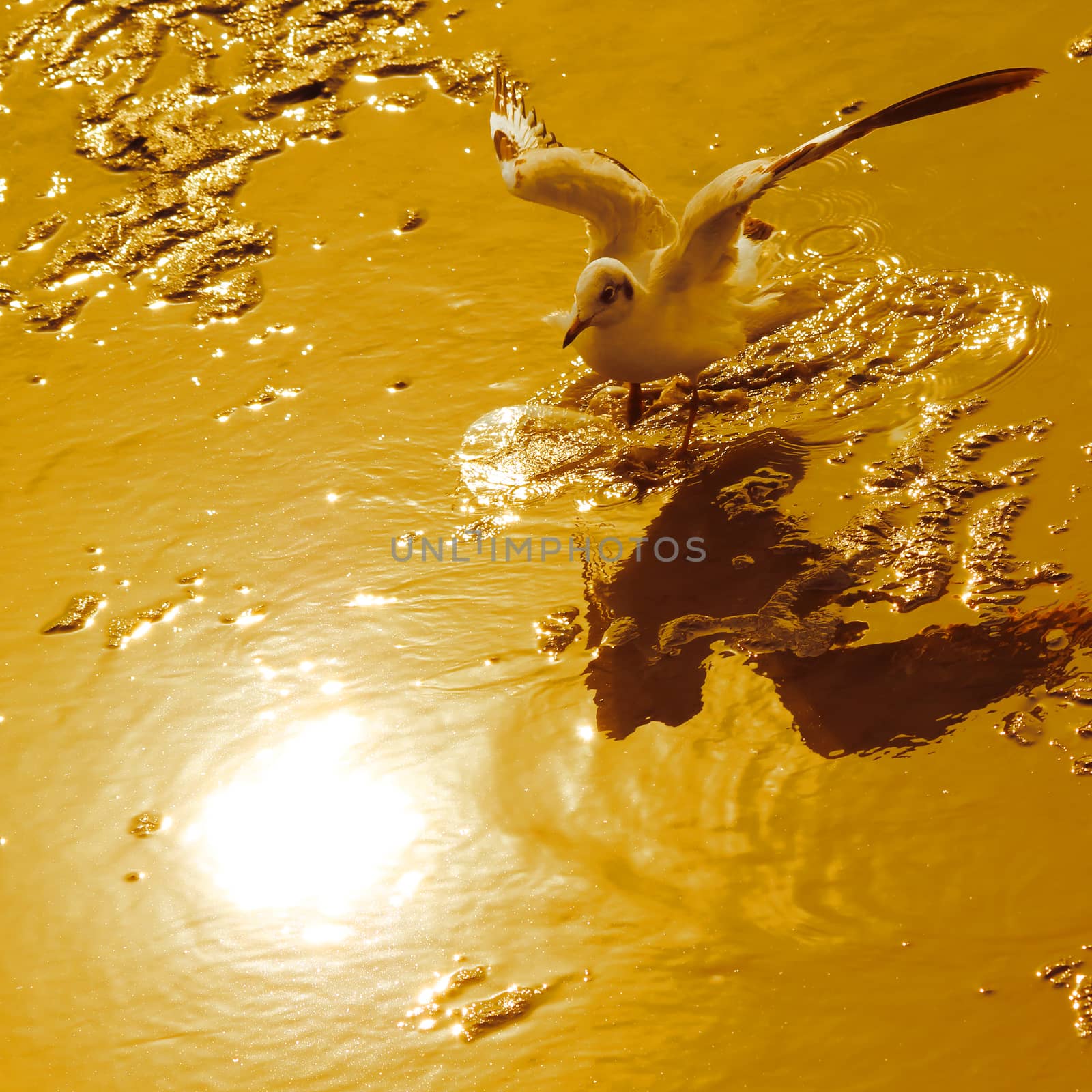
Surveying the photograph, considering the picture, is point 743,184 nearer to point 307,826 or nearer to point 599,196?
point 599,196

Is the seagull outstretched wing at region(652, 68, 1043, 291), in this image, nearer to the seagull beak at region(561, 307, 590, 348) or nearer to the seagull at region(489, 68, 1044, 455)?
the seagull at region(489, 68, 1044, 455)

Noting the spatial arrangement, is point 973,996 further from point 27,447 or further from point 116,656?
point 27,447

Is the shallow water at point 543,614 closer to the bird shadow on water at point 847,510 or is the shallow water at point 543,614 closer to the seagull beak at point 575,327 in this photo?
the bird shadow on water at point 847,510

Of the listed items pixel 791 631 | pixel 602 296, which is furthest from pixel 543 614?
pixel 602 296

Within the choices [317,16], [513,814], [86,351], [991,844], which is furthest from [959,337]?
[317,16]

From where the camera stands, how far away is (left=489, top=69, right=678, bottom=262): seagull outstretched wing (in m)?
3.63

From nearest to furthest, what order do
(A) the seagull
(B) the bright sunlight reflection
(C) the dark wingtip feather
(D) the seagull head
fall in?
(B) the bright sunlight reflection, (C) the dark wingtip feather, (A) the seagull, (D) the seagull head

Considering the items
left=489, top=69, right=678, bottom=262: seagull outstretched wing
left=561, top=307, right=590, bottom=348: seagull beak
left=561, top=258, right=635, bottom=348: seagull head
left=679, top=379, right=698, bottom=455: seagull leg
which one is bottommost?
left=679, top=379, right=698, bottom=455: seagull leg

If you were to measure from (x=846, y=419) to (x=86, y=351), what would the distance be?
300 cm

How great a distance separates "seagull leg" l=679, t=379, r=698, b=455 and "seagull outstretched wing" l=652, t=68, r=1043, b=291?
35 cm

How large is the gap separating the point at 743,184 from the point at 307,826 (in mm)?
2080

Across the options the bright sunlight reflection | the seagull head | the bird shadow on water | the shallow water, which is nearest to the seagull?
the seagull head

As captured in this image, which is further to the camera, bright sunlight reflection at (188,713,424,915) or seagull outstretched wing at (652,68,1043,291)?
seagull outstretched wing at (652,68,1043,291)

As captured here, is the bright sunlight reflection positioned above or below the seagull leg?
below
